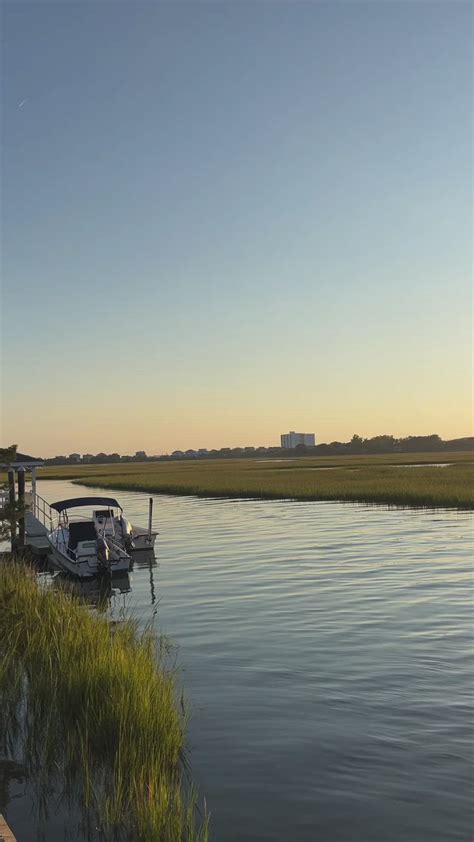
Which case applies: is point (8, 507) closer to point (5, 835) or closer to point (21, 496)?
point (21, 496)

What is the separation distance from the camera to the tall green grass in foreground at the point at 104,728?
29.9 feet

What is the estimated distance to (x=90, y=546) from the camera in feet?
105

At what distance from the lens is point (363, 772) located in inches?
431

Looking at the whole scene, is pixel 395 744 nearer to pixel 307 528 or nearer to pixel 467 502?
pixel 307 528

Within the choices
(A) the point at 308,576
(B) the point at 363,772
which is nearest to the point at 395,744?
(B) the point at 363,772

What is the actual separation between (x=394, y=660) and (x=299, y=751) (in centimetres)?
539

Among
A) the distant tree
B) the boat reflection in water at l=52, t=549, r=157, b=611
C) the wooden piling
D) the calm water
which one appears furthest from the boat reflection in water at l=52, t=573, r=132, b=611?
the wooden piling

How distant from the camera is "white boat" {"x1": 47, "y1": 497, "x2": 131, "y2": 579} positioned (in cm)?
3117

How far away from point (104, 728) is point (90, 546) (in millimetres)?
21504

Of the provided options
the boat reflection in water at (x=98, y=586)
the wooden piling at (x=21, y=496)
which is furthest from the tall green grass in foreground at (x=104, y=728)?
the wooden piling at (x=21, y=496)

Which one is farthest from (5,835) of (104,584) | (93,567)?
(93,567)

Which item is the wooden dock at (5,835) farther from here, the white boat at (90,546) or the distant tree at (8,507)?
the white boat at (90,546)

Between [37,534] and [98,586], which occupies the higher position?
[37,534]

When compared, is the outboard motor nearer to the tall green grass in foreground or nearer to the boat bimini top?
the boat bimini top
